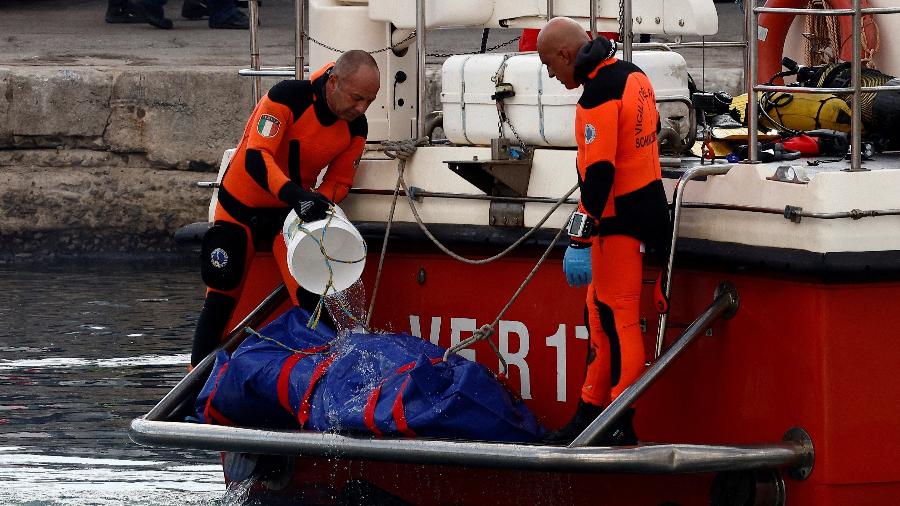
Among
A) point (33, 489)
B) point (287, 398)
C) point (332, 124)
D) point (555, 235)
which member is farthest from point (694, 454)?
point (33, 489)

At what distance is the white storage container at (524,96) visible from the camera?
19.1ft

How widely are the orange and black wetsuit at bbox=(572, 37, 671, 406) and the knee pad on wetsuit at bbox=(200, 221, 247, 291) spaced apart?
1474mm

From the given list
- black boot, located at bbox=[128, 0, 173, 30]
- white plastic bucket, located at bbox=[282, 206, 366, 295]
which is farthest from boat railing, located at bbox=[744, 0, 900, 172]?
black boot, located at bbox=[128, 0, 173, 30]

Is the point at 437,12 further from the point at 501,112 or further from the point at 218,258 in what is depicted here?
the point at 218,258

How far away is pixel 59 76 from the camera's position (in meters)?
12.1

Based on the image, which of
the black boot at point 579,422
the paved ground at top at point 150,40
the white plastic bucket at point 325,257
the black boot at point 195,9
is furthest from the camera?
the black boot at point 195,9

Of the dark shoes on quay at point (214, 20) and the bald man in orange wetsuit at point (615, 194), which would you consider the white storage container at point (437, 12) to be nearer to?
the bald man in orange wetsuit at point (615, 194)

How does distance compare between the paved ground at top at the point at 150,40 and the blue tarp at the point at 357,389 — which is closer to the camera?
the blue tarp at the point at 357,389

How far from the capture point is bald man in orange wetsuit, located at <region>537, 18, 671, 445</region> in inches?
205

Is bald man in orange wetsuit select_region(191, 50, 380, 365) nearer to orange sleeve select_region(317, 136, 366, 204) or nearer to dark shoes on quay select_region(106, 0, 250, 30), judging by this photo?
orange sleeve select_region(317, 136, 366, 204)

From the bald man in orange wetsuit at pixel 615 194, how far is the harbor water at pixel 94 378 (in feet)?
5.73

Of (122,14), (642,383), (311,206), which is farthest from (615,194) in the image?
(122,14)

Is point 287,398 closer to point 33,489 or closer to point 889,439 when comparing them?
point 33,489

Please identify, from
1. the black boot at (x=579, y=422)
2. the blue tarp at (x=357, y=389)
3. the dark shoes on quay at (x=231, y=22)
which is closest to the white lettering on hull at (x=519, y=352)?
the blue tarp at (x=357, y=389)
